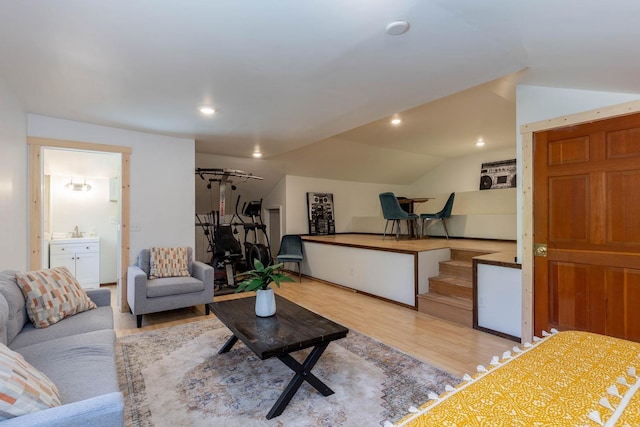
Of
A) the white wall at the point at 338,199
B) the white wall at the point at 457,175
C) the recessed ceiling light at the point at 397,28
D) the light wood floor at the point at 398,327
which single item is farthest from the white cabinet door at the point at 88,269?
the white wall at the point at 457,175

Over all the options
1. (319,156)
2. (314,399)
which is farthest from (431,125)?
(314,399)

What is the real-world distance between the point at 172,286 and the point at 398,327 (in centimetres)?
259

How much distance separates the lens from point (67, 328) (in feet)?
7.14

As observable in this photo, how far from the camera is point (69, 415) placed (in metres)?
1.05

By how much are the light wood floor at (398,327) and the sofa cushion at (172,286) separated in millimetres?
351

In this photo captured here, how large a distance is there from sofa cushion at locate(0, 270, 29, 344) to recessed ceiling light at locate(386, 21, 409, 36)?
2.85m

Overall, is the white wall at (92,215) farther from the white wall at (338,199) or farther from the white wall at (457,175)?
the white wall at (457,175)

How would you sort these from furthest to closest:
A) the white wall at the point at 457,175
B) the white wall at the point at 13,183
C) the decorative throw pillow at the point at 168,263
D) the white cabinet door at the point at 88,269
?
the white wall at the point at 457,175 < the white cabinet door at the point at 88,269 < the decorative throw pillow at the point at 168,263 < the white wall at the point at 13,183

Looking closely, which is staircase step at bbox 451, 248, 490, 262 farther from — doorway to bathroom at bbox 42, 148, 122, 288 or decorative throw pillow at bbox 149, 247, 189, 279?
doorway to bathroom at bbox 42, 148, 122, 288

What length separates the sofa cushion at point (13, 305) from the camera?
6.43 ft

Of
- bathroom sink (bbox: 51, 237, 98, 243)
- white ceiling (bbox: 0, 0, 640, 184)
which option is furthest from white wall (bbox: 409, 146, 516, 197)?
bathroom sink (bbox: 51, 237, 98, 243)

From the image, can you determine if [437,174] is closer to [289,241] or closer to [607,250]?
[289,241]

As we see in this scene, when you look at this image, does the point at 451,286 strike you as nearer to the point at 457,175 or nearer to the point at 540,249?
A: the point at 540,249

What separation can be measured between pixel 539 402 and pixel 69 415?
152 cm
